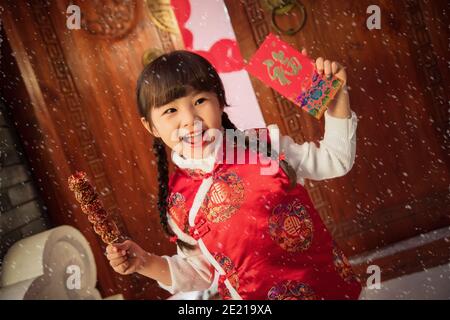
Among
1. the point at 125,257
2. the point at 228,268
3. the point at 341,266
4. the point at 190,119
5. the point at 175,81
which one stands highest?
the point at 175,81

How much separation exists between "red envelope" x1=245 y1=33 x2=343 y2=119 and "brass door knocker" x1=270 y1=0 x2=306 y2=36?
50.7 inches

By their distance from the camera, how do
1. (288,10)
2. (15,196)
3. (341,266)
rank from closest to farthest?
(341,266)
(15,196)
(288,10)

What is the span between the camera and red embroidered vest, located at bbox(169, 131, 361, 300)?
1.03 m

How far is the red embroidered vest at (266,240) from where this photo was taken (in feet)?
3.39

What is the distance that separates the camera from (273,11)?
235cm

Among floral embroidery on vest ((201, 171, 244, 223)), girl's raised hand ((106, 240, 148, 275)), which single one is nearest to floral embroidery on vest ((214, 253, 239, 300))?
floral embroidery on vest ((201, 171, 244, 223))

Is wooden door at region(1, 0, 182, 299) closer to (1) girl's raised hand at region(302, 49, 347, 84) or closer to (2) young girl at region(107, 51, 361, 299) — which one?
(2) young girl at region(107, 51, 361, 299)

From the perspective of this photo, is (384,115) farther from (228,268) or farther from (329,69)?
(228,268)

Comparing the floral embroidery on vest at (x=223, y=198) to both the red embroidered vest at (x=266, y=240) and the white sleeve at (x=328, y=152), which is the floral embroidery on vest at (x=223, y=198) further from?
the white sleeve at (x=328, y=152)

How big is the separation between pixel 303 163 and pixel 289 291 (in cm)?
36

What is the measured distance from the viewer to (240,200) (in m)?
1.06

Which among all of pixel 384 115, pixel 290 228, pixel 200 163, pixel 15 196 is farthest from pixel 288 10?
pixel 15 196

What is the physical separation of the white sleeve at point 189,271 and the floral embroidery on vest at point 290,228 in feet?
0.84
